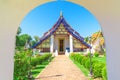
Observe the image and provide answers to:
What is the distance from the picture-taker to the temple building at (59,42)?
58.2 feet

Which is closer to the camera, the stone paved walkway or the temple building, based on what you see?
the stone paved walkway

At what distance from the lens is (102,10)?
2.46 meters

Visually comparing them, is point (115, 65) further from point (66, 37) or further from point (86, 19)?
point (66, 37)

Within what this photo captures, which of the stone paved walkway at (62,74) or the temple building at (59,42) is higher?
the temple building at (59,42)

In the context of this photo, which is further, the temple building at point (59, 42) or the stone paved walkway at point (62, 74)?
the temple building at point (59, 42)

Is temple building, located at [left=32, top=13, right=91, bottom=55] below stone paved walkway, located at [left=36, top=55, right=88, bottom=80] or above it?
above

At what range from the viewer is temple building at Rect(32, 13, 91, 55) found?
1775 centimetres

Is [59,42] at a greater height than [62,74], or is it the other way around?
[59,42]

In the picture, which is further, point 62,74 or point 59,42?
point 59,42

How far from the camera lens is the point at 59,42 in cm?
1903

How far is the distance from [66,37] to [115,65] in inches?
644

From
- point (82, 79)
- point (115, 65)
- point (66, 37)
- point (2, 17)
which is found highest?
point (66, 37)

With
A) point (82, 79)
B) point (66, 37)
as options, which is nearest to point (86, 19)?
point (66, 37)

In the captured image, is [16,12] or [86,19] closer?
[16,12]
